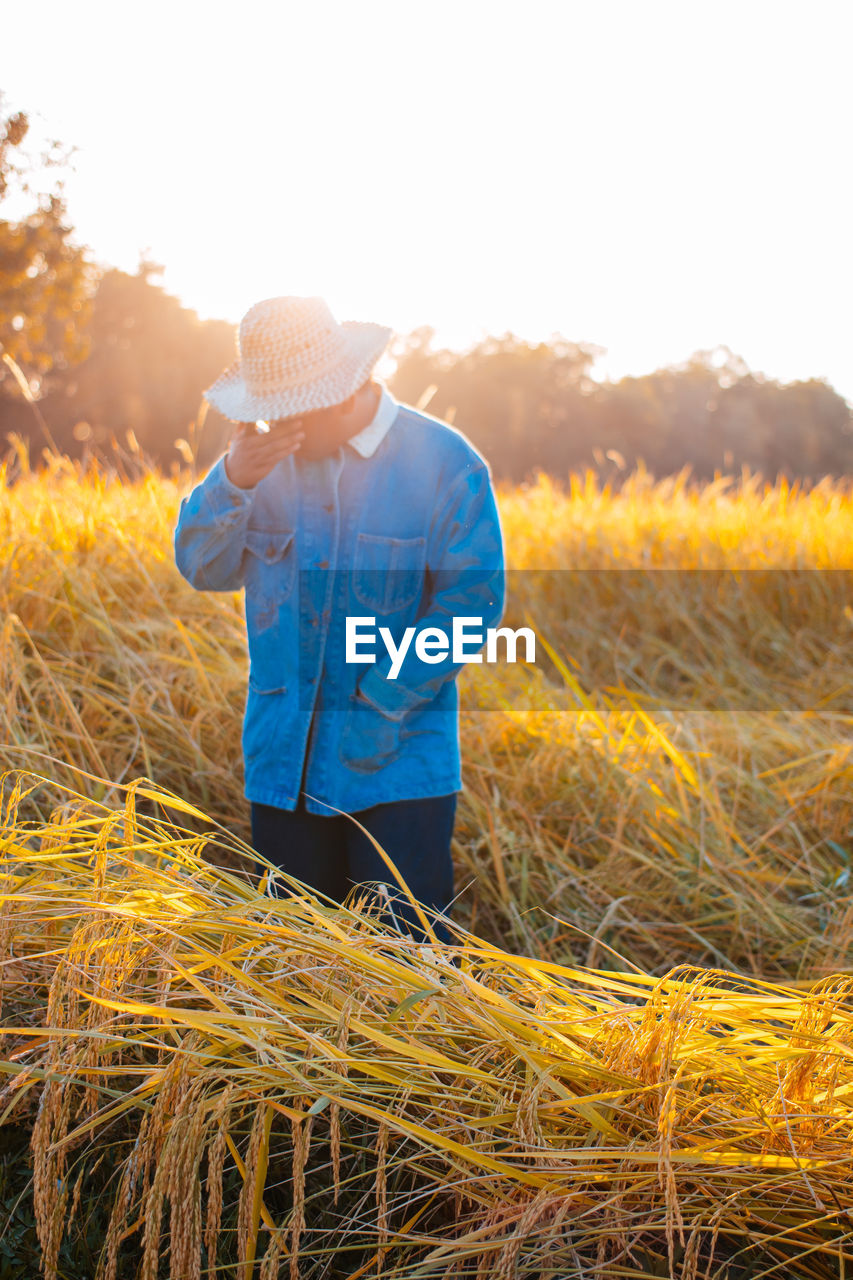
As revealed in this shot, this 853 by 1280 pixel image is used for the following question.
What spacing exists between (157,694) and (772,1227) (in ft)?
6.57

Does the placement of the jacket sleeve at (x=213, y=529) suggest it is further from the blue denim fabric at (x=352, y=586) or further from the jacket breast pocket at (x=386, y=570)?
the jacket breast pocket at (x=386, y=570)

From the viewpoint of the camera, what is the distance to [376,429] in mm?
1775

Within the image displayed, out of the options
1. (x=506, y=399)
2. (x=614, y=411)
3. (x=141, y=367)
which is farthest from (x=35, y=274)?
(x=614, y=411)

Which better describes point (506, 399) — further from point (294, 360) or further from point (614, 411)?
point (294, 360)

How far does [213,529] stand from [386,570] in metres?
0.37

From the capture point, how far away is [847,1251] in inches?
35.6

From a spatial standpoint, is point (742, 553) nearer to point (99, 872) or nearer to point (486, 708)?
point (486, 708)

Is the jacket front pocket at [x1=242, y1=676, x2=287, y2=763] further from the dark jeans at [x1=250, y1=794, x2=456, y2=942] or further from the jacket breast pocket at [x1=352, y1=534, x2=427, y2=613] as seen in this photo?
the jacket breast pocket at [x1=352, y1=534, x2=427, y2=613]

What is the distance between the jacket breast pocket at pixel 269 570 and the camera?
1.81 m

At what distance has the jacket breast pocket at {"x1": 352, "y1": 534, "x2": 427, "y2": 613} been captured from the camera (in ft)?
5.88

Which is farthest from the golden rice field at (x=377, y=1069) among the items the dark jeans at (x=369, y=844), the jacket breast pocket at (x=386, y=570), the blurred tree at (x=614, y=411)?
the blurred tree at (x=614, y=411)

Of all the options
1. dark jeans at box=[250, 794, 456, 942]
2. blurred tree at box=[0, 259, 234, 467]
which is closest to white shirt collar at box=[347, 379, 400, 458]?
dark jeans at box=[250, 794, 456, 942]

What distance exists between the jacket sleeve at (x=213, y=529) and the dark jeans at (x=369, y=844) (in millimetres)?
524

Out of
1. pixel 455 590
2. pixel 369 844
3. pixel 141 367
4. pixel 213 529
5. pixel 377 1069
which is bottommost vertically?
pixel 369 844
